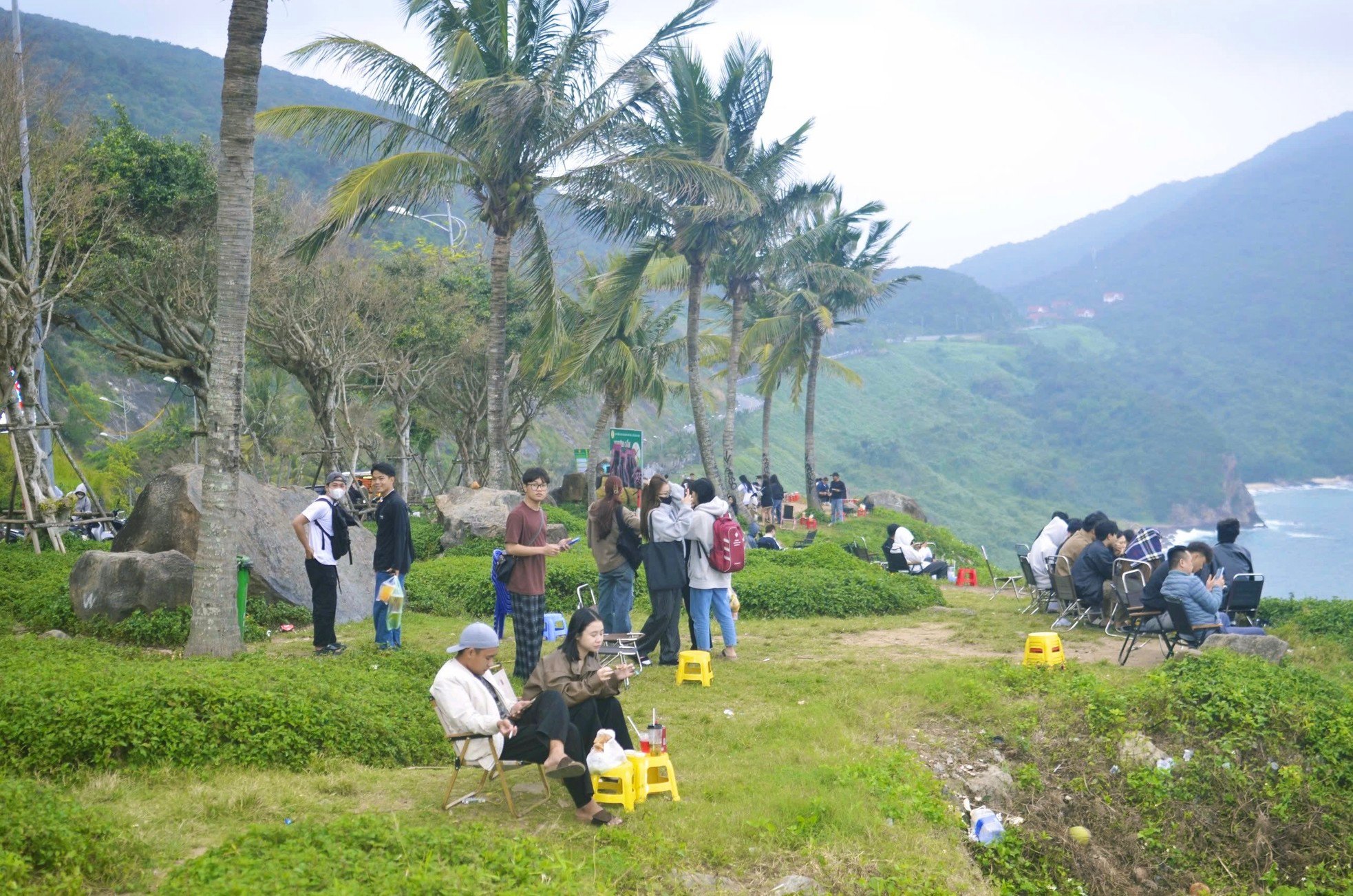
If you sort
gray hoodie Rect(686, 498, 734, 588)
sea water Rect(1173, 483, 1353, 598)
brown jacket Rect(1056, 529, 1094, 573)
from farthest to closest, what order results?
1. sea water Rect(1173, 483, 1353, 598)
2. brown jacket Rect(1056, 529, 1094, 573)
3. gray hoodie Rect(686, 498, 734, 588)

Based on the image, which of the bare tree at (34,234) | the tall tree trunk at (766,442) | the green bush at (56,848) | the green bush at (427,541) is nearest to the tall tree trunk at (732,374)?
the tall tree trunk at (766,442)

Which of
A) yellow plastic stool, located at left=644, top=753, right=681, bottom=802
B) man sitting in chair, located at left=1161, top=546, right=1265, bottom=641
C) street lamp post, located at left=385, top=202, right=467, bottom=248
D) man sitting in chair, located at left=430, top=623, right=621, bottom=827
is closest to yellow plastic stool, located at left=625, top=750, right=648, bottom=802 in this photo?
yellow plastic stool, located at left=644, top=753, right=681, bottom=802

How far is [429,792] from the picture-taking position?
253 inches

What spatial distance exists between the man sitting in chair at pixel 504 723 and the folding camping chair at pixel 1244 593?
849 centimetres

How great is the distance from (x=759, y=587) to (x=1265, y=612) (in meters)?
6.32

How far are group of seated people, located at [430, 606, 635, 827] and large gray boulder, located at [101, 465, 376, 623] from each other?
665 centimetres

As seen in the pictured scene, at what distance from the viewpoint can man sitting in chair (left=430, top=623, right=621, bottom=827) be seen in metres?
5.89

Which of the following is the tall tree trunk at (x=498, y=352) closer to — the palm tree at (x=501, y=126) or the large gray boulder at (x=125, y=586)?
the palm tree at (x=501, y=126)

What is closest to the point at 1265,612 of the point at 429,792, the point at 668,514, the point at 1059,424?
the point at 668,514

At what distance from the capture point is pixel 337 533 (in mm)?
10086

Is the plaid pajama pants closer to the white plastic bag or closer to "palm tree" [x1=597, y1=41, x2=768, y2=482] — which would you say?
the white plastic bag

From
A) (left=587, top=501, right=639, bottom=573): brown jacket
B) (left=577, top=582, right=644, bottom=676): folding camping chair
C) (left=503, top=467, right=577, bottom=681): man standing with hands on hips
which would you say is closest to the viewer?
(left=503, top=467, right=577, bottom=681): man standing with hands on hips

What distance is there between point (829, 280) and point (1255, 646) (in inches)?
891

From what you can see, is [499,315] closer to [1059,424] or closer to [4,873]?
[4,873]
